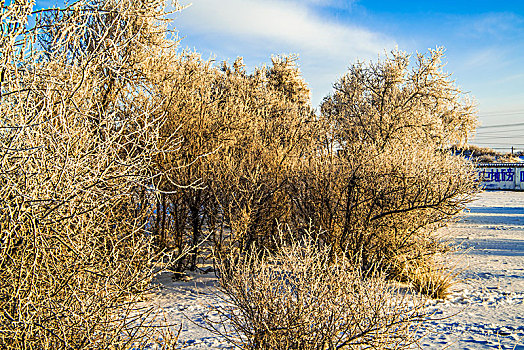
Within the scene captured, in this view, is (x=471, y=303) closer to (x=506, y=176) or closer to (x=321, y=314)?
(x=321, y=314)

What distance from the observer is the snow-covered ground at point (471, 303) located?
5351 millimetres

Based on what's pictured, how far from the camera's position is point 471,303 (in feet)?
23.2

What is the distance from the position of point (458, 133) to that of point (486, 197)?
8.53m

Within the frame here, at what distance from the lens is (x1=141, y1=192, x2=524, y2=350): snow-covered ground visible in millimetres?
5351

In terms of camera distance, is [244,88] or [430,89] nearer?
[430,89]

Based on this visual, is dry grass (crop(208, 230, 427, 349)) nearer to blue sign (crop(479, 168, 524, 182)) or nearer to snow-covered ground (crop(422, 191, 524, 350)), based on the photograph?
snow-covered ground (crop(422, 191, 524, 350))

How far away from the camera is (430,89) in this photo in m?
15.8

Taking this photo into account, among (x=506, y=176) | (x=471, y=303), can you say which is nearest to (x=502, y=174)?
(x=506, y=176)

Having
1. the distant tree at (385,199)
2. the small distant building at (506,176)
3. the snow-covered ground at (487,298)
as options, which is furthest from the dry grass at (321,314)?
the small distant building at (506,176)

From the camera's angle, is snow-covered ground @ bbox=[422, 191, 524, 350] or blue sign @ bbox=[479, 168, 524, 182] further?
blue sign @ bbox=[479, 168, 524, 182]

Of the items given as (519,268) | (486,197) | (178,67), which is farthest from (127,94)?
(486,197)

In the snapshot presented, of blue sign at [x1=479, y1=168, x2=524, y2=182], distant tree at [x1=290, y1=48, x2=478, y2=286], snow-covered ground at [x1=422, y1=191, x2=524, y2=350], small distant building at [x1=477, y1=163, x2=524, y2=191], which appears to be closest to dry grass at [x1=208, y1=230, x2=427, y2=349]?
snow-covered ground at [x1=422, y1=191, x2=524, y2=350]

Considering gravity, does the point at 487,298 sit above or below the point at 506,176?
below

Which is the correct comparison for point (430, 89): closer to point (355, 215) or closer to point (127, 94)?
point (355, 215)
